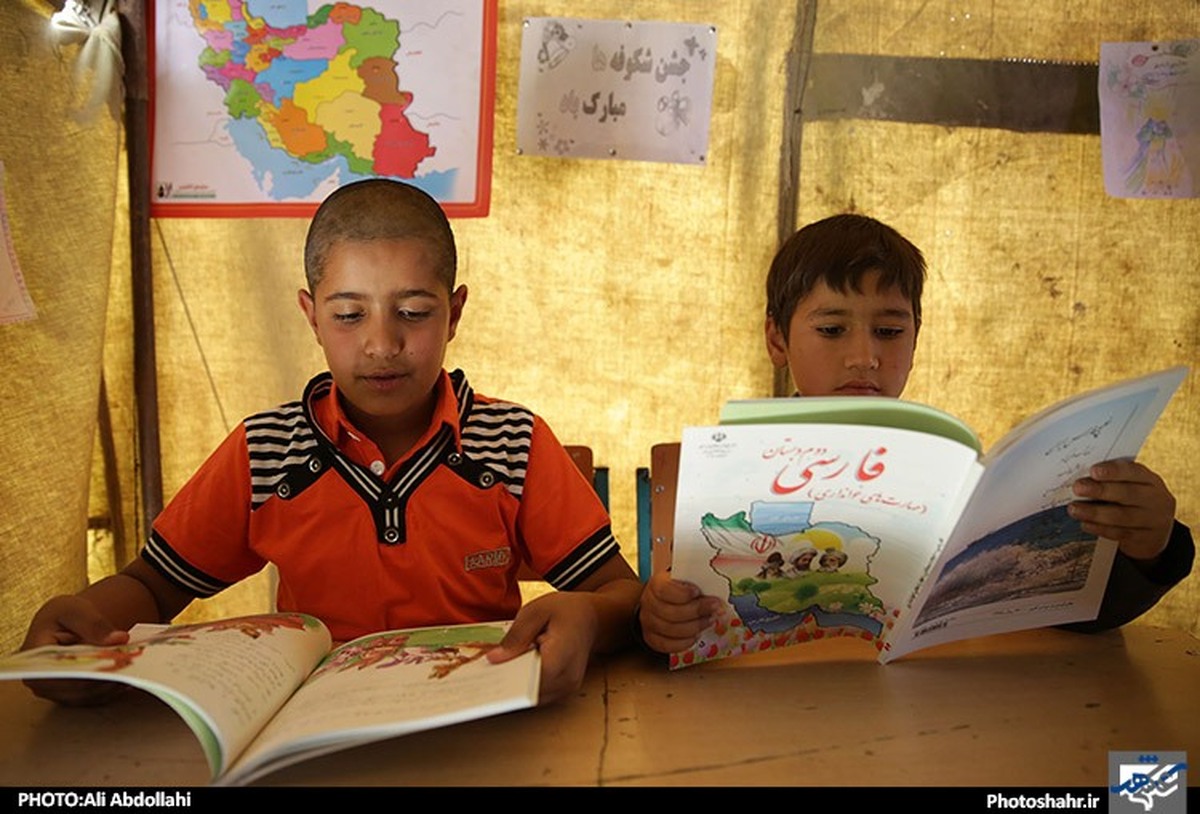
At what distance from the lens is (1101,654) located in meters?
1.10

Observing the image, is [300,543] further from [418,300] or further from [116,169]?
[116,169]

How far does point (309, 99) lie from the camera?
212 cm

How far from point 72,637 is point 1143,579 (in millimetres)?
1061

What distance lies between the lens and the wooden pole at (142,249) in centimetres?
210

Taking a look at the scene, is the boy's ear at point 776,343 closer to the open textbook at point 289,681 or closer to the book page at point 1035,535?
the book page at point 1035,535

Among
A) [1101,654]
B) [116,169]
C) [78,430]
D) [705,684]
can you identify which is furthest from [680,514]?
[116,169]

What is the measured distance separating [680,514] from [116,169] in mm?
1580

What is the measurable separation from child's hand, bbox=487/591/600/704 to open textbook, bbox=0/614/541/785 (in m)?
0.02

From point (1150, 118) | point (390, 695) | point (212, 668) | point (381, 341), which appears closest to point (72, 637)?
point (212, 668)

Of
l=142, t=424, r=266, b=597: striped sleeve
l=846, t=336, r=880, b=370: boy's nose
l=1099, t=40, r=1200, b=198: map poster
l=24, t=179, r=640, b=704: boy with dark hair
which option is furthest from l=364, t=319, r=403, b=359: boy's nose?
l=1099, t=40, r=1200, b=198: map poster

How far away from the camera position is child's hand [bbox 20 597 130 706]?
3.02ft

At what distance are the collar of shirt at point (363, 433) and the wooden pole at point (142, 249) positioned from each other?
952 mm

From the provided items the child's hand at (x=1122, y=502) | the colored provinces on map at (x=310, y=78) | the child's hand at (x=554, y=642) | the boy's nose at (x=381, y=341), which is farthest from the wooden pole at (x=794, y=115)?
the child's hand at (x=554, y=642)

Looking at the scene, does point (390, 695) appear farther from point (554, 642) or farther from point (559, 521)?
point (559, 521)
